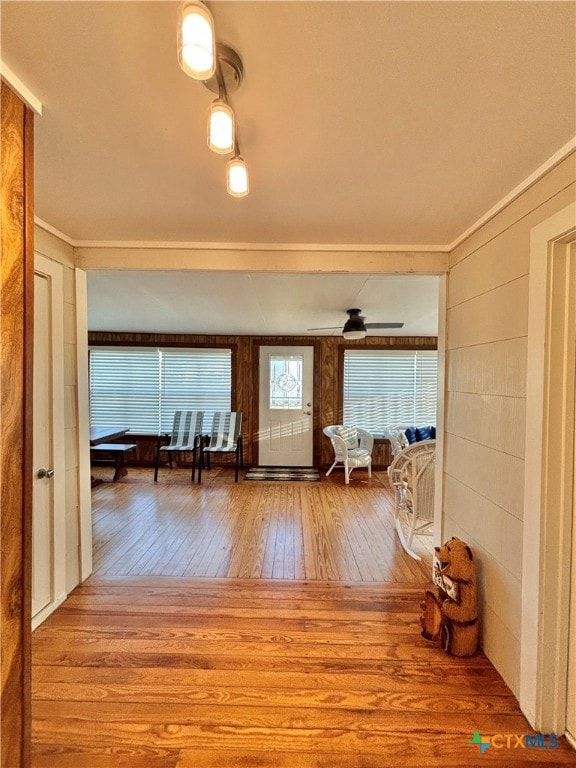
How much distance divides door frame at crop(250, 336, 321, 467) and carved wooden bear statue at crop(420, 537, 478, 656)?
383cm

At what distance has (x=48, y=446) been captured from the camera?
75.5 inches

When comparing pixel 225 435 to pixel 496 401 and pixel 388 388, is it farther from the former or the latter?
pixel 496 401

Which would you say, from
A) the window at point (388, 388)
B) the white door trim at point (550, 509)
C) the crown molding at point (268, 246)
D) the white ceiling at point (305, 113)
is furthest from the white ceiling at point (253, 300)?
the white door trim at point (550, 509)

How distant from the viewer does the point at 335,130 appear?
3.67 ft

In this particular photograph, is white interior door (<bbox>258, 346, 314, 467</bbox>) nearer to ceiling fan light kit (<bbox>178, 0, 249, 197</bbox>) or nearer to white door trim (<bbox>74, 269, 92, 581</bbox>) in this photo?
white door trim (<bbox>74, 269, 92, 581</bbox>)

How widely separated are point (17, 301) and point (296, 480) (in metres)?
4.22

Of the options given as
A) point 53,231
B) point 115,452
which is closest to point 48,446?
point 53,231

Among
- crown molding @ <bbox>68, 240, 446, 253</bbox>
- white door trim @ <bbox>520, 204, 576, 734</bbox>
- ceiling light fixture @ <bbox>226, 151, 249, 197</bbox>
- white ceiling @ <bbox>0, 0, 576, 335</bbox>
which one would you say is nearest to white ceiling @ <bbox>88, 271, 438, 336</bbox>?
crown molding @ <bbox>68, 240, 446, 253</bbox>

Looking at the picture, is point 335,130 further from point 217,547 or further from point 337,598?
point 217,547

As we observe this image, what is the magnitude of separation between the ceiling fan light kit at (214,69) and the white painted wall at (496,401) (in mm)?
1162

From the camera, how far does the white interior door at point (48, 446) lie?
184cm

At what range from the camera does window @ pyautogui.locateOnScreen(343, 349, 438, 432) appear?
18.3 ft

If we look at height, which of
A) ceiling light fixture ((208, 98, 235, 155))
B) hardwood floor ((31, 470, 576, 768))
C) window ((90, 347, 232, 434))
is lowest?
hardwood floor ((31, 470, 576, 768))

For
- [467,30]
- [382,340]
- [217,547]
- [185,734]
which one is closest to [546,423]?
[467,30]
